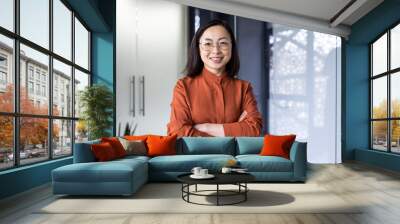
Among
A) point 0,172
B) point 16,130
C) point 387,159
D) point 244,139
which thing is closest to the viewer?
point 0,172

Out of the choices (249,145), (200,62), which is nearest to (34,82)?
(200,62)

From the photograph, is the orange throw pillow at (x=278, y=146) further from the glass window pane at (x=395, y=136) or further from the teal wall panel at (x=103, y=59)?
the teal wall panel at (x=103, y=59)

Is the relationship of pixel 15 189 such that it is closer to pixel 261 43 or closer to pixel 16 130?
pixel 16 130

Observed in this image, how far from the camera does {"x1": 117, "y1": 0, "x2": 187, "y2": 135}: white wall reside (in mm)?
8211

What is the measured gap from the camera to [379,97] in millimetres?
8086

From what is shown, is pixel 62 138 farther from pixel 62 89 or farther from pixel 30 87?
pixel 30 87

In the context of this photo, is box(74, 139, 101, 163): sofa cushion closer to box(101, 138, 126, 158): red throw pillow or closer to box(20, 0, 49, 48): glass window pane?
box(101, 138, 126, 158): red throw pillow

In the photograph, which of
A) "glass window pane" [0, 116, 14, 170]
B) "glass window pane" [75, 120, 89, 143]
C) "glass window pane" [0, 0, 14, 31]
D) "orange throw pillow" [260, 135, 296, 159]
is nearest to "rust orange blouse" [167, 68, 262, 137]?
"orange throw pillow" [260, 135, 296, 159]

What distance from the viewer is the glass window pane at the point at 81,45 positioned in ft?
22.6

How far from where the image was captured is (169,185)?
498 cm

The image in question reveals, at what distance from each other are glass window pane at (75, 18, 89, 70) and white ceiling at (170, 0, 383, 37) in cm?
183

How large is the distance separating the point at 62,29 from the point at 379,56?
19.9 feet

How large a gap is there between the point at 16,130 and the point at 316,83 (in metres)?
6.28

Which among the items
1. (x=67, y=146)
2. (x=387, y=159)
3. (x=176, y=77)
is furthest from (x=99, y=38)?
(x=387, y=159)
